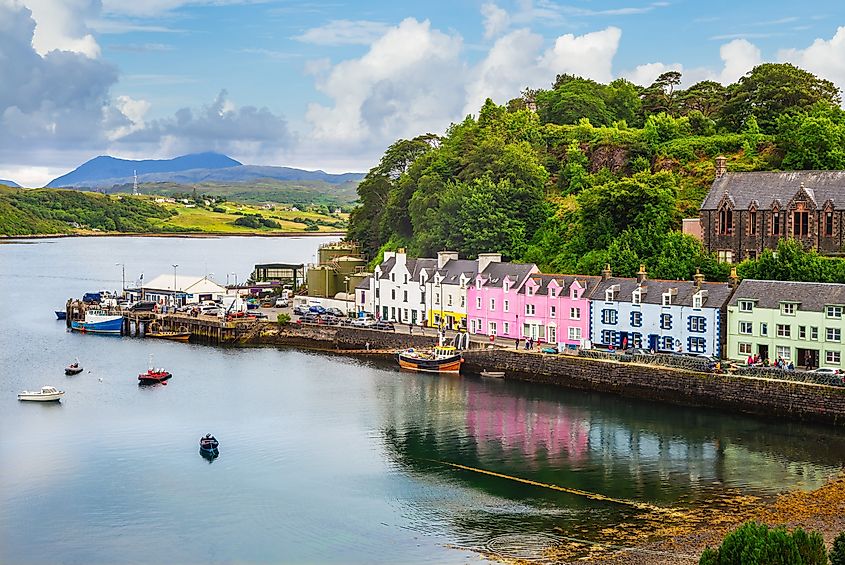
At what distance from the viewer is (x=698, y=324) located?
5475cm

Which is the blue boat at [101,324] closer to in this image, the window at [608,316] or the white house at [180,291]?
the white house at [180,291]

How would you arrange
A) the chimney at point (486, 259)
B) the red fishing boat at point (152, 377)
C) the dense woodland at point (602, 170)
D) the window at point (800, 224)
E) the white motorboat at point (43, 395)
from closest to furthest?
the white motorboat at point (43, 395), the red fishing boat at point (152, 377), the window at point (800, 224), the dense woodland at point (602, 170), the chimney at point (486, 259)

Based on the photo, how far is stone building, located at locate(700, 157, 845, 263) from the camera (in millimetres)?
62688

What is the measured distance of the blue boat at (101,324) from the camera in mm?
81938

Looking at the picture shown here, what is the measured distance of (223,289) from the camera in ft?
304

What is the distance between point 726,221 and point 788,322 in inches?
661

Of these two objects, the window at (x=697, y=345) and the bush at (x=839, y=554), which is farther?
the window at (x=697, y=345)

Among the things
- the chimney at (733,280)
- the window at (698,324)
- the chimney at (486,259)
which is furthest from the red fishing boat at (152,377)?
the chimney at (733,280)

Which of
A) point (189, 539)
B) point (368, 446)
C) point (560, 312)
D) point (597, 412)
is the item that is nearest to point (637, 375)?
point (597, 412)

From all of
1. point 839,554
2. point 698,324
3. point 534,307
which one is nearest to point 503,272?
point 534,307

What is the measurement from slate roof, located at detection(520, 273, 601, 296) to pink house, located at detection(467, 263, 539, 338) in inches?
38.9

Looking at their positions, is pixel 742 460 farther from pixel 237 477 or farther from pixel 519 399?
pixel 237 477

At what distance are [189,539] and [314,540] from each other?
12.6 ft

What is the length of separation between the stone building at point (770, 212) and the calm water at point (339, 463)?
734 inches
